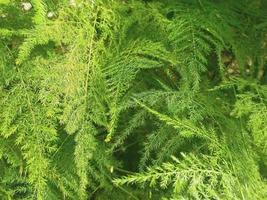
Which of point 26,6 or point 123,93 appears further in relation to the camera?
point 26,6

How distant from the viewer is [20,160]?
110 centimetres

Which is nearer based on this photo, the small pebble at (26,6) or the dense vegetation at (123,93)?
the dense vegetation at (123,93)

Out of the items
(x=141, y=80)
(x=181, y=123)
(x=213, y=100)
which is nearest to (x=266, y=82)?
(x=213, y=100)

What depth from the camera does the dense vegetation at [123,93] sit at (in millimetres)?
971

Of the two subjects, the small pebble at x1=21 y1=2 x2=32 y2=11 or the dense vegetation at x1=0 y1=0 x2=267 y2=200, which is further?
the small pebble at x1=21 y1=2 x2=32 y2=11

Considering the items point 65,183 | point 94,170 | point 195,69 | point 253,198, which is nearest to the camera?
point 253,198

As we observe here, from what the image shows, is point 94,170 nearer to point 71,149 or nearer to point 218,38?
point 71,149

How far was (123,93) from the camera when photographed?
3.40 feet

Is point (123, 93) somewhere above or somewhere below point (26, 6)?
below

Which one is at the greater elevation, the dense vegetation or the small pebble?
the small pebble

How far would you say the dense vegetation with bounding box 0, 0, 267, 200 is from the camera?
971 mm

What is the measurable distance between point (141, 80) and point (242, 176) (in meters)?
0.38

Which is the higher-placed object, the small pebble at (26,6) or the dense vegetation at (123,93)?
the small pebble at (26,6)

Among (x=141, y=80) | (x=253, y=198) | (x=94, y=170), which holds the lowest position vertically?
(x=94, y=170)
